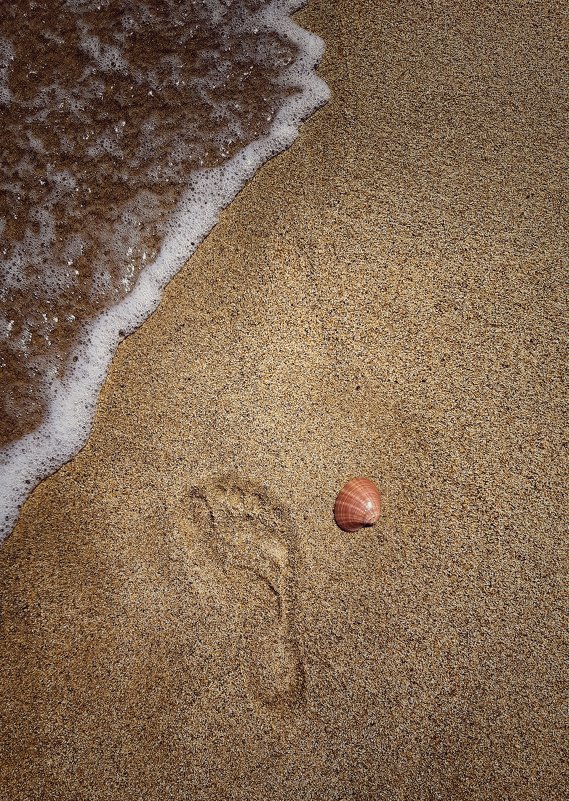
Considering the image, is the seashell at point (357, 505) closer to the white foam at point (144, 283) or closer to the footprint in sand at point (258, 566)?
the footprint in sand at point (258, 566)

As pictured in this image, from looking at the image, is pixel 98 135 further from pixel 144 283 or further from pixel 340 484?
pixel 340 484

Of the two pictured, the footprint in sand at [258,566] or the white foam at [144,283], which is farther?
the white foam at [144,283]

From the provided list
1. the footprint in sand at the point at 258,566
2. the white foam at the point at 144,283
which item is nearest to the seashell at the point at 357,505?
the footprint in sand at the point at 258,566

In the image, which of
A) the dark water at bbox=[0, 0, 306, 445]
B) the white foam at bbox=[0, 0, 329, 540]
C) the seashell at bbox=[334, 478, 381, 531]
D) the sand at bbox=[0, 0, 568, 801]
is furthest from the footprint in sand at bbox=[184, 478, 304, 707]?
the dark water at bbox=[0, 0, 306, 445]

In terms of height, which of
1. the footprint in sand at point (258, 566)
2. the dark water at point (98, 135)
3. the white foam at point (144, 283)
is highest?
the dark water at point (98, 135)

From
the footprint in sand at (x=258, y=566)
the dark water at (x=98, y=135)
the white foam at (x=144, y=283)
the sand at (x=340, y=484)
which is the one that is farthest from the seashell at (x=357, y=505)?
the dark water at (x=98, y=135)

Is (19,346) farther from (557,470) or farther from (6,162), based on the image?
(557,470)

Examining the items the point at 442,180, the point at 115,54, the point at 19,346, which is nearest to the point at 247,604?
the point at 19,346

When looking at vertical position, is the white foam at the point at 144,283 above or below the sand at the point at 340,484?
above
